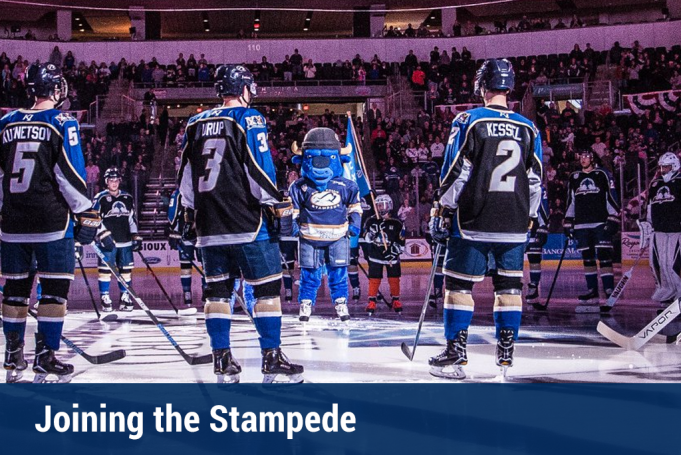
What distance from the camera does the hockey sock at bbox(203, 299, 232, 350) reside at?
16.0 ft

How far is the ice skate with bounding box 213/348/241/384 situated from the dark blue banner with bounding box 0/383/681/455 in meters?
0.07

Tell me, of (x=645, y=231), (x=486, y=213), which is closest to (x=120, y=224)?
(x=645, y=231)

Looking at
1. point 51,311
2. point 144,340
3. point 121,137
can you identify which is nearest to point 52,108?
point 51,311

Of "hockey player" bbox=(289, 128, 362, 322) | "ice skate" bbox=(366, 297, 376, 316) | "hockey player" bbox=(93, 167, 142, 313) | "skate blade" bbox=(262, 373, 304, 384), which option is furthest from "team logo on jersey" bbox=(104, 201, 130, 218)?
"skate blade" bbox=(262, 373, 304, 384)

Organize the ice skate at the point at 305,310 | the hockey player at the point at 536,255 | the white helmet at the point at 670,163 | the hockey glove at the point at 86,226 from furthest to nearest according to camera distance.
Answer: the hockey player at the point at 536,255 < the white helmet at the point at 670,163 < the ice skate at the point at 305,310 < the hockey glove at the point at 86,226

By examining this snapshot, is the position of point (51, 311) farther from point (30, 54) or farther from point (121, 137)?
point (30, 54)

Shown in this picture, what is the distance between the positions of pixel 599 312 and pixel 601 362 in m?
3.35

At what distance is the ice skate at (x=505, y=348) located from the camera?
192 inches

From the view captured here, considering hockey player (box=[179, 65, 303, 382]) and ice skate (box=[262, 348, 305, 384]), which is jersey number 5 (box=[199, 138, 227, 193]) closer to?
hockey player (box=[179, 65, 303, 382])

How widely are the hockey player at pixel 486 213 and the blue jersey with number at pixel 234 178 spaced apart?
1.06 m

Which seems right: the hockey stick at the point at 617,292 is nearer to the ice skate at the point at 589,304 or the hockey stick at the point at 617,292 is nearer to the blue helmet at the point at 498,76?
the ice skate at the point at 589,304

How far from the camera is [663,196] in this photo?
8.73 m

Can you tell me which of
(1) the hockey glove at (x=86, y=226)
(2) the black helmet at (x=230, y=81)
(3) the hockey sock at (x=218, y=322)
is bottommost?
(3) the hockey sock at (x=218, y=322)

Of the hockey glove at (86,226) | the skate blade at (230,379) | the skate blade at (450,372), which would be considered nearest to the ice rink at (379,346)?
the skate blade at (450,372)
